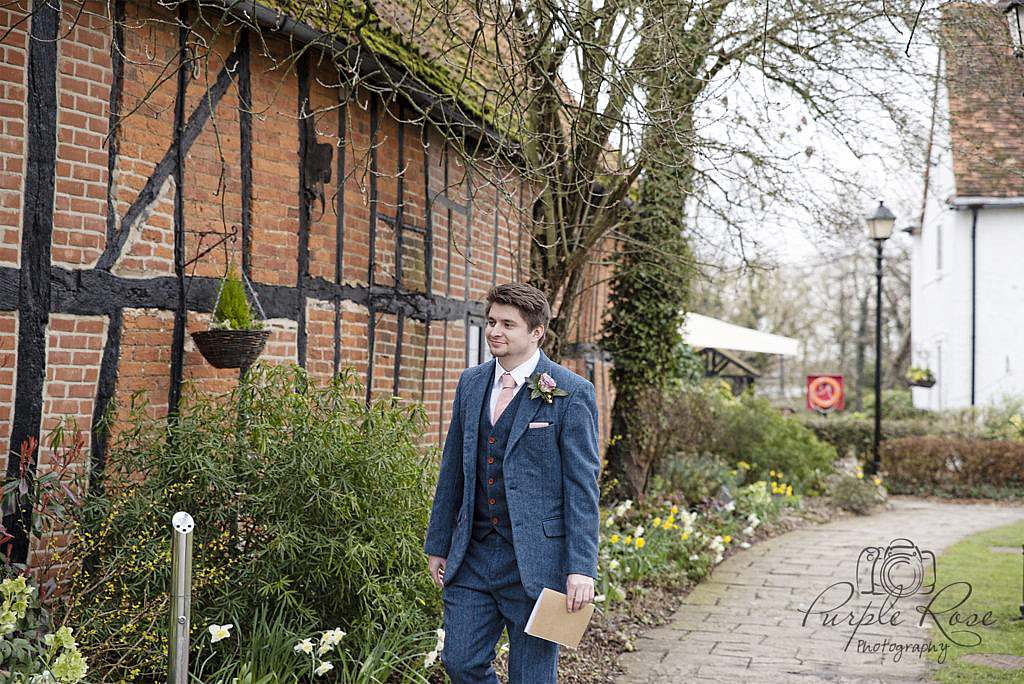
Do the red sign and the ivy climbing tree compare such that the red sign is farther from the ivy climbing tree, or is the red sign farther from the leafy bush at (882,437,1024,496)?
the ivy climbing tree

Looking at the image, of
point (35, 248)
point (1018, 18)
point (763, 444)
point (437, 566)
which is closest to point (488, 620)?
point (437, 566)

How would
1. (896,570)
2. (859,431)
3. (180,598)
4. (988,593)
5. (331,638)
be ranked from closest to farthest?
1. (180,598)
2. (331,638)
3. (988,593)
4. (896,570)
5. (859,431)

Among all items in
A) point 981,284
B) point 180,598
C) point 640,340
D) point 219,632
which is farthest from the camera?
point 981,284

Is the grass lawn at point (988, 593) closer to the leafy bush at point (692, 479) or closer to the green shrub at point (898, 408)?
the leafy bush at point (692, 479)

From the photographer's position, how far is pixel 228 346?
5.17 meters

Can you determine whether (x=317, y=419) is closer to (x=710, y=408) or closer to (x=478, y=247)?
(x=478, y=247)

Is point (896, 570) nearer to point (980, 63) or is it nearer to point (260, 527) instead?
point (980, 63)

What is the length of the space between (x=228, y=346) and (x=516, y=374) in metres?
2.08

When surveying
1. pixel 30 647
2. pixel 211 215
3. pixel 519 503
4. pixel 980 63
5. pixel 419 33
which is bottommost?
pixel 30 647

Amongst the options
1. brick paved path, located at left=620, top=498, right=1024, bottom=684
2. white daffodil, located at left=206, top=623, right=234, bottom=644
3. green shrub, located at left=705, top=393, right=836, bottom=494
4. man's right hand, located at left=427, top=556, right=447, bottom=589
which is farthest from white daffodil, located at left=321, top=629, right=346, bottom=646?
green shrub, located at left=705, top=393, right=836, bottom=494

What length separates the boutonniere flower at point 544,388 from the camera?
361 centimetres

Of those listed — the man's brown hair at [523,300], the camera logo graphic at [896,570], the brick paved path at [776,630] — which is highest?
the man's brown hair at [523,300]

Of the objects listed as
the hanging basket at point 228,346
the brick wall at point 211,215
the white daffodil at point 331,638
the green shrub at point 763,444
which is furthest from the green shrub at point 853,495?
the white daffodil at point 331,638

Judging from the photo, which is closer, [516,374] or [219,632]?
[516,374]
